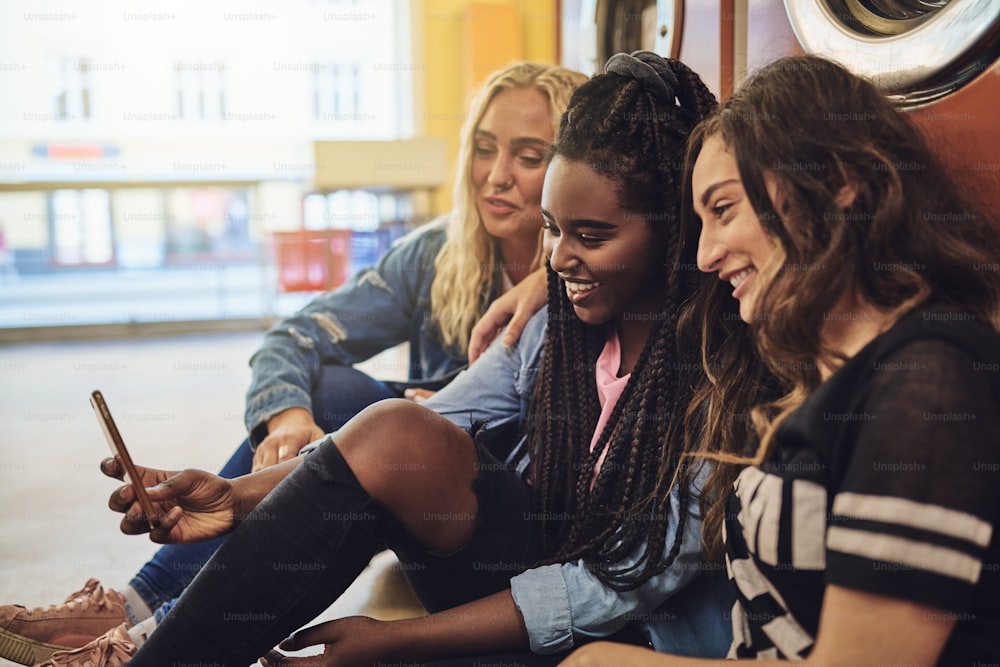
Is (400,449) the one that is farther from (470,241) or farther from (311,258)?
(311,258)

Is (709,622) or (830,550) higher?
(830,550)

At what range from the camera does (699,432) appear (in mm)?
1163

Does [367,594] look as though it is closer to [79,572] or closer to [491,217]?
[79,572]

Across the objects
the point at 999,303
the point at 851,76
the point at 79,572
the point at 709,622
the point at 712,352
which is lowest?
the point at 79,572

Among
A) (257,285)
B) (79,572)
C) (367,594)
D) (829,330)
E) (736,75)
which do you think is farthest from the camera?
(257,285)

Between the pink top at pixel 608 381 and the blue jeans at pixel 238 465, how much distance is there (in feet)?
2.15

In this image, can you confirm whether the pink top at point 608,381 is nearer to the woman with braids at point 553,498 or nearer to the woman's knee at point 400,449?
the woman with braids at point 553,498

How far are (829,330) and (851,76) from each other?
28 cm

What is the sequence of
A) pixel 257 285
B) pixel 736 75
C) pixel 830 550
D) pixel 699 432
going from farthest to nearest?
pixel 257 285
pixel 736 75
pixel 699 432
pixel 830 550

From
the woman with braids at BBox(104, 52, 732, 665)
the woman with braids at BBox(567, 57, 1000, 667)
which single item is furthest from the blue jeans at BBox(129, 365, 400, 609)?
the woman with braids at BBox(567, 57, 1000, 667)

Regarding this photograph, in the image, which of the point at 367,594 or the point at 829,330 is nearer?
the point at 829,330

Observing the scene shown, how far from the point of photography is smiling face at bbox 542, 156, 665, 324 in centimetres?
121

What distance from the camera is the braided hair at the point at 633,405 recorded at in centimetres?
117

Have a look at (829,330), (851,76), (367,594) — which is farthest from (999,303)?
(367,594)
